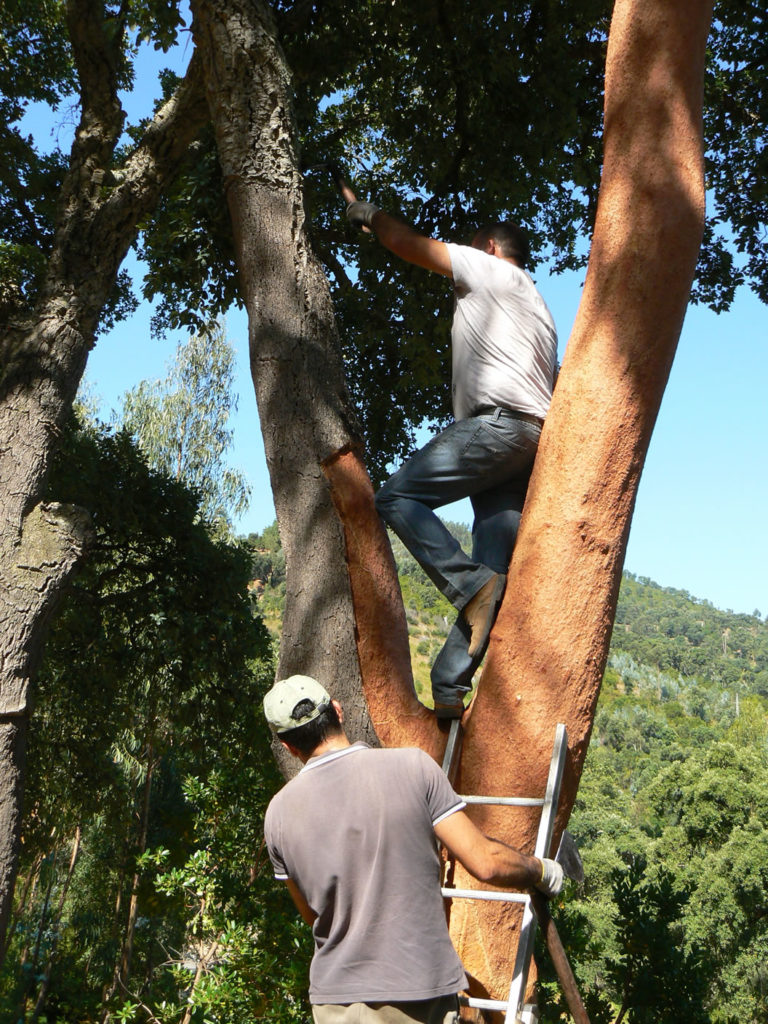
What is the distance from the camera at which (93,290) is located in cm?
528

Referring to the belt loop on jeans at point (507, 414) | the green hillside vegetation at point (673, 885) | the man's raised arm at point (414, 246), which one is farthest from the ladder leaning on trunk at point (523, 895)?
the green hillside vegetation at point (673, 885)

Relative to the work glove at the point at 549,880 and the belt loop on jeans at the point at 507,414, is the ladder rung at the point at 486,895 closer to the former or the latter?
the work glove at the point at 549,880

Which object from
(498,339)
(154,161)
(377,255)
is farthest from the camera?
(377,255)

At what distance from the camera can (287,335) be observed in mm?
2967

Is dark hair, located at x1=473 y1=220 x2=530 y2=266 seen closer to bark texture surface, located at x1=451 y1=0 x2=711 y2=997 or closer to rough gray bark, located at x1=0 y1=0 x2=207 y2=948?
bark texture surface, located at x1=451 y1=0 x2=711 y2=997

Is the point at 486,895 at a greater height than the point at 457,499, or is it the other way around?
the point at 457,499

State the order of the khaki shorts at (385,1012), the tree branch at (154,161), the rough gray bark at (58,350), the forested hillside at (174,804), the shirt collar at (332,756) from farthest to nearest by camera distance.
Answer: the tree branch at (154,161) < the forested hillside at (174,804) < the rough gray bark at (58,350) < the shirt collar at (332,756) < the khaki shorts at (385,1012)

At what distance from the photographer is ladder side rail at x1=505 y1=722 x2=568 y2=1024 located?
2.30m

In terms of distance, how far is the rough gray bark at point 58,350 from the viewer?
4000mm

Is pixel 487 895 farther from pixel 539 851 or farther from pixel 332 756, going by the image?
pixel 332 756

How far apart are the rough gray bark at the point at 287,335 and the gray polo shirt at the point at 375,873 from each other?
1.78ft

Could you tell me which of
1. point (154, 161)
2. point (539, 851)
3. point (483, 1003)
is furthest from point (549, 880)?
point (154, 161)

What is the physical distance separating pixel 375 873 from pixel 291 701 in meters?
0.45

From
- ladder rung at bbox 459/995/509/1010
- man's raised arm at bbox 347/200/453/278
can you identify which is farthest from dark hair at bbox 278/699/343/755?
man's raised arm at bbox 347/200/453/278
